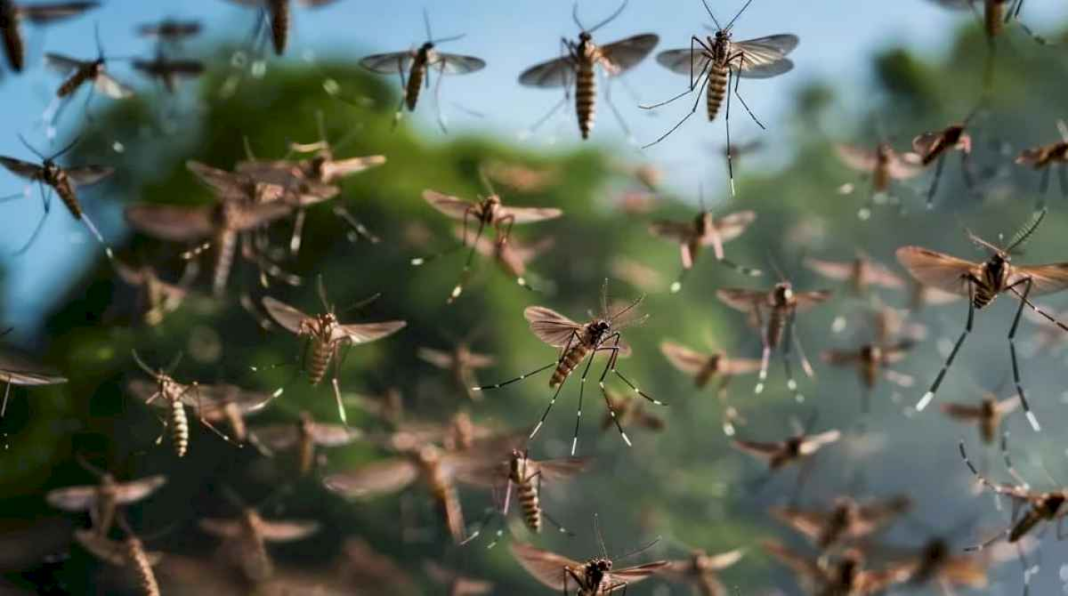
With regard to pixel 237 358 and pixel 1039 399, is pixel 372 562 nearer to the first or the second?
pixel 237 358

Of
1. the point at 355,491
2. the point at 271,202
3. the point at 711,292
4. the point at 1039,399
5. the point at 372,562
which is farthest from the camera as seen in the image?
the point at 372,562

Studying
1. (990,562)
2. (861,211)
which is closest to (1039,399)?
(990,562)

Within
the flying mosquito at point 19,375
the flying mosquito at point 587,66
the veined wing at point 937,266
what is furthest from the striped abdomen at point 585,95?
the flying mosquito at point 19,375

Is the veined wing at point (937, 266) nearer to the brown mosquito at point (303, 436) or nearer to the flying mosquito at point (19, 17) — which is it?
the brown mosquito at point (303, 436)

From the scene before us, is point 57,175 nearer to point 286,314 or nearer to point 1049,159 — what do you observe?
point 286,314

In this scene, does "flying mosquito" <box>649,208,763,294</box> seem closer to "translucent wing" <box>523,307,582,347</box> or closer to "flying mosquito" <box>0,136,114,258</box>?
"translucent wing" <box>523,307,582,347</box>

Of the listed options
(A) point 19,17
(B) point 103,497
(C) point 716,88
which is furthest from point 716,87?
(B) point 103,497

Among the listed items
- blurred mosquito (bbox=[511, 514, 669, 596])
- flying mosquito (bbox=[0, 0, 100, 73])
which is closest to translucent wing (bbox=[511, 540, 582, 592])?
blurred mosquito (bbox=[511, 514, 669, 596])
